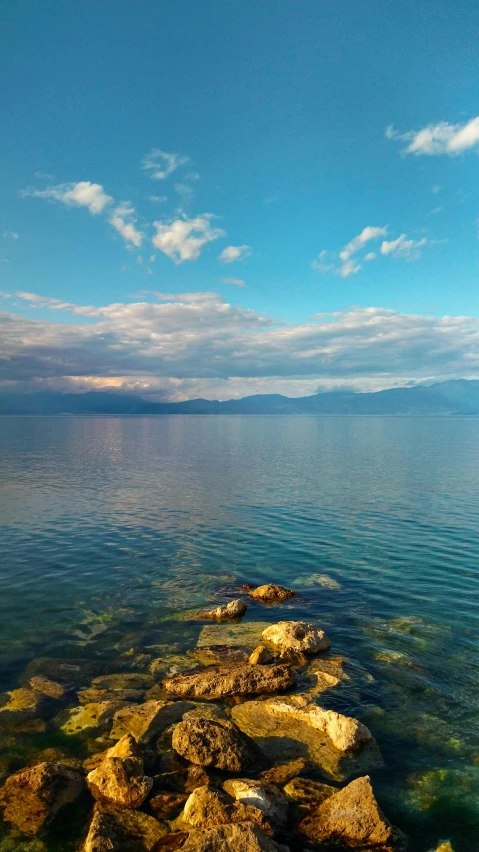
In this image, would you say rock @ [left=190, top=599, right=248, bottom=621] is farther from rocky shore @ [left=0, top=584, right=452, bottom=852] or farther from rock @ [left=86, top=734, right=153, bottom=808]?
rock @ [left=86, top=734, right=153, bottom=808]

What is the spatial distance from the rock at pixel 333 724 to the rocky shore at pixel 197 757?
5 centimetres

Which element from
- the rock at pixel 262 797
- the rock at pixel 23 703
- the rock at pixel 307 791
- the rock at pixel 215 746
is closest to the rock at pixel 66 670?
the rock at pixel 23 703

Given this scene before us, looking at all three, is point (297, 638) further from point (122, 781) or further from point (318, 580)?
point (122, 781)

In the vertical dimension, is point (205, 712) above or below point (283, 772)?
below

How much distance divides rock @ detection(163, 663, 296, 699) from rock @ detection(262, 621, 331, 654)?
9.27ft

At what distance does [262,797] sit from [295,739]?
459 centimetres

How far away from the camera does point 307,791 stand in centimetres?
1634

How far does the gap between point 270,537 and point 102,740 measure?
35909mm

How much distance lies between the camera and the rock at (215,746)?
17.6m

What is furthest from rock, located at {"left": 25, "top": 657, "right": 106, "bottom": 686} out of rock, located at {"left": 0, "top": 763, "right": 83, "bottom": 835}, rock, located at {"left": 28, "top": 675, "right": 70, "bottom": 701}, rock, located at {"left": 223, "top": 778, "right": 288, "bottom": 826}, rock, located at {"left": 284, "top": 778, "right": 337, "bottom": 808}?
rock, located at {"left": 284, "top": 778, "right": 337, "bottom": 808}

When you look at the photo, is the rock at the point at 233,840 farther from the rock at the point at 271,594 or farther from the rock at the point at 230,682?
the rock at the point at 271,594

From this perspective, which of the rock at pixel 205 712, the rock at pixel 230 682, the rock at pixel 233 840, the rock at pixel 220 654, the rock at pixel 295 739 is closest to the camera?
the rock at pixel 233 840

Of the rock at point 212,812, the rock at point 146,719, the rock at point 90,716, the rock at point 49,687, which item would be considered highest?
the rock at point 212,812

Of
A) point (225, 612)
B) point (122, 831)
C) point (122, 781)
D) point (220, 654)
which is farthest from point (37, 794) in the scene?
point (225, 612)
